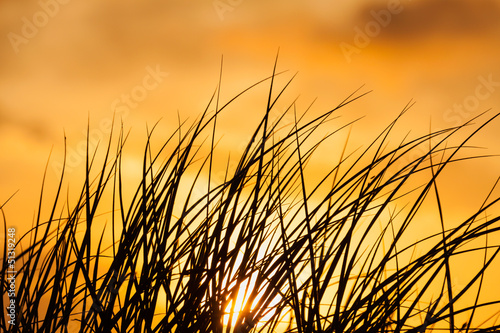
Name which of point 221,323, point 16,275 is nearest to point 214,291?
point 221,323

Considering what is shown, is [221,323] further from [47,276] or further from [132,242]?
[47,276]

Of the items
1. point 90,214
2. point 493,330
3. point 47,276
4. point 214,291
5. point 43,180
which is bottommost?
point 493,330

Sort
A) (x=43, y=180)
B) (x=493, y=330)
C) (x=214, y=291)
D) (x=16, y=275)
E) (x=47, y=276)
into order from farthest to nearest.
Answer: (x=43, y=180) → (x=16, y=275) → (x=47, y=276) → (x=214, y=291) → (x=493, y=330)

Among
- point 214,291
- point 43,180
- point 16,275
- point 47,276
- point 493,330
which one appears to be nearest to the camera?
point 493,330

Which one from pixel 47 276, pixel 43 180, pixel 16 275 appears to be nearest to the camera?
pixel 47 276

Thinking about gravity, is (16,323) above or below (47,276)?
below

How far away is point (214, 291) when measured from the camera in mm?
1258

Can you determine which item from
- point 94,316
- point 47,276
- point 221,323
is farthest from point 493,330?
point 47,276

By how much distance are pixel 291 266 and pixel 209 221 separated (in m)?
0.40

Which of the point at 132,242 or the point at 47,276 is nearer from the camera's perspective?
the point at 132,242

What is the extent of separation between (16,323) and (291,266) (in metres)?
0.70

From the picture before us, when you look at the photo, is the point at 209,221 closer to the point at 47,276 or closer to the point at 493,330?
the point at 47,276

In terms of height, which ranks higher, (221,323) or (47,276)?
(47,276)

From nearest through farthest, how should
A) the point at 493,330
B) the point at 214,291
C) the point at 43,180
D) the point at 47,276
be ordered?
1. the point at 493,330
2. the point at 214,291
3. the point at 47,276
4. the point at 43,180
